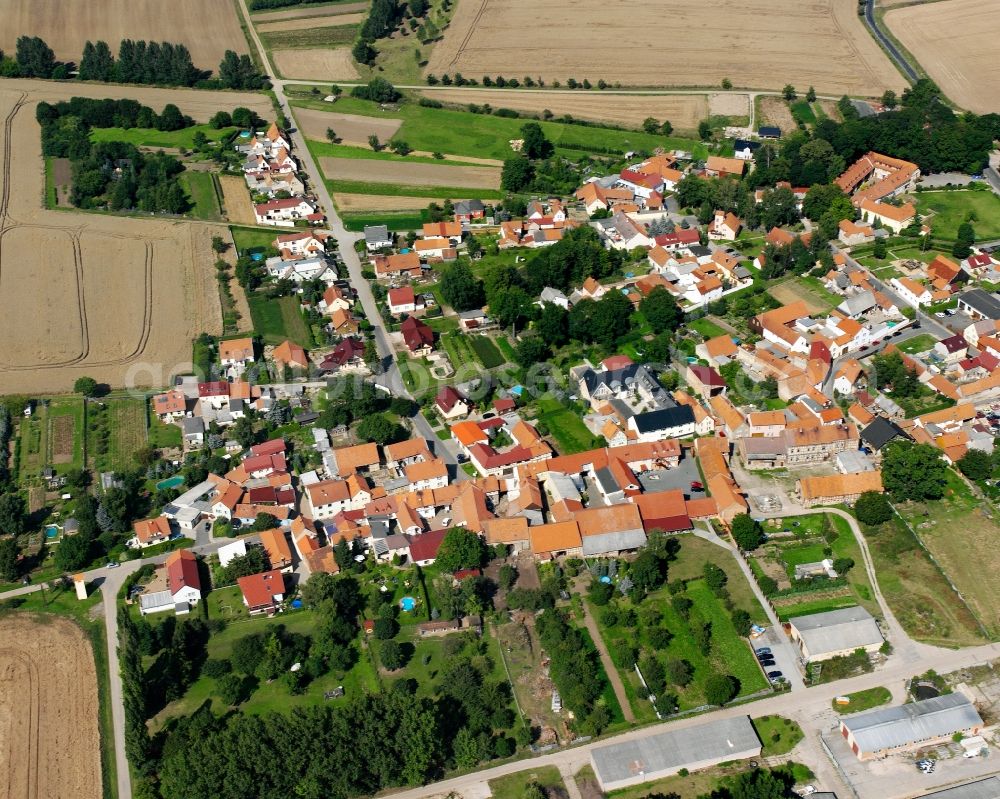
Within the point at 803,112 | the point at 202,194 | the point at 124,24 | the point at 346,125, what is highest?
the point at 803,112

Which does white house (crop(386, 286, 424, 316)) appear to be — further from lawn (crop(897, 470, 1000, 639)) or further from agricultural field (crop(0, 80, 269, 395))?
lawn (crop(897, 470, 1000, 639))

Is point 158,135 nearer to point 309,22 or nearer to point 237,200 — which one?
point 237,200

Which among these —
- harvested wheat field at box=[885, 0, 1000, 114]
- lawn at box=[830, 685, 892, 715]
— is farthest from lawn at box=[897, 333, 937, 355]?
harvested wheat field at box=[885, 0, 1000, 114]

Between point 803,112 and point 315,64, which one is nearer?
point 803,112

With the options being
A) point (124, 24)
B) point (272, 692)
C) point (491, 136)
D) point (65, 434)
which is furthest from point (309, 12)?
point (272, 692)

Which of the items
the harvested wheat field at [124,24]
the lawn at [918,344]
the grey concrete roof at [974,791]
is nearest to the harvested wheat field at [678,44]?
the harvested wheat field at [124,24]

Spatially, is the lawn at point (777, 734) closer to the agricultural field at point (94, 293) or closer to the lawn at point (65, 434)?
the lawn at point (65, 434)

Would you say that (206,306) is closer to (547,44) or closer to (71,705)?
(71,705)
